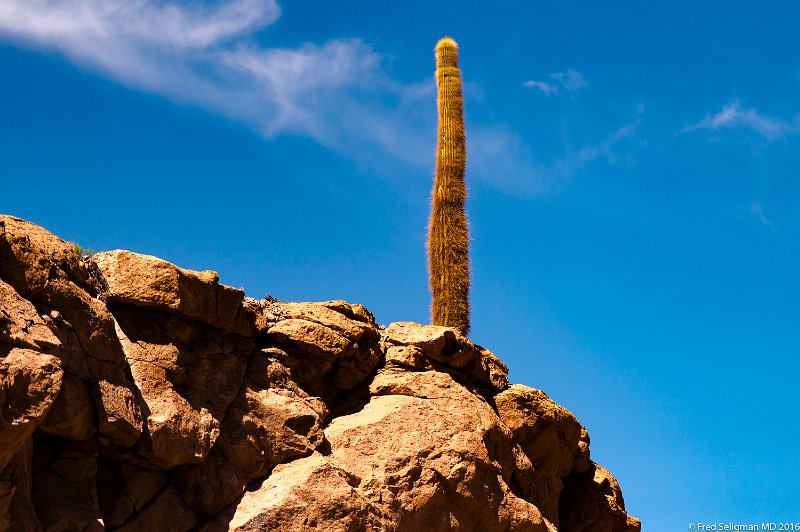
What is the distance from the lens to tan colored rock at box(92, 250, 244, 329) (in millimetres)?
10414

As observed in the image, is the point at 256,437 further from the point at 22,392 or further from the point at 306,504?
the point at 22,392

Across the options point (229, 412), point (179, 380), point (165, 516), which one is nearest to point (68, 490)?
point (165, 516)

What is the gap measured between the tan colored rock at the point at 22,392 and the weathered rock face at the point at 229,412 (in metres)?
0.02

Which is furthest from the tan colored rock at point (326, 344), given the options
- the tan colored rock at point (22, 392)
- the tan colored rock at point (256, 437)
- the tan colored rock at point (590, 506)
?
the tan colored rock at point (590, 506)

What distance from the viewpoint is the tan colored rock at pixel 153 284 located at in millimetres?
10414

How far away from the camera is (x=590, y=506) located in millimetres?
16094

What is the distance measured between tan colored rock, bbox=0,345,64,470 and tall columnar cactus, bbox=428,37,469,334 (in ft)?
26.8

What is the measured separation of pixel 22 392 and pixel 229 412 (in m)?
3.15

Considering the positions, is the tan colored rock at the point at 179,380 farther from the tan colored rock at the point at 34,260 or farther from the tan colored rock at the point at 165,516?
the tan colored rock at the point at 34,260

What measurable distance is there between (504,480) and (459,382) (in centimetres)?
154

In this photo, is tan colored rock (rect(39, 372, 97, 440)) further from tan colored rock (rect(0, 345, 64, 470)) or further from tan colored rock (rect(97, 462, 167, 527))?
tan colored rock (rect(97, 462, 167, 527))

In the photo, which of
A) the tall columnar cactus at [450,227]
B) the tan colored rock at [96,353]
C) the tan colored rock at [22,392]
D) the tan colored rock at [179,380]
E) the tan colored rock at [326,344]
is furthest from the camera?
the tall columnar cactus at [450,227]

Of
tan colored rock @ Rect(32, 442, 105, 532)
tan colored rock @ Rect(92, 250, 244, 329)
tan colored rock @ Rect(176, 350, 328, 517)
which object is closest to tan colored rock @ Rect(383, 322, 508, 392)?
tan colored rock @ Rect(176, 350, 328, 517)

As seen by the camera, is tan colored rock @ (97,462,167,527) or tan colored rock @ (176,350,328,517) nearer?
tan colored rock @ (97,462,167,527)
